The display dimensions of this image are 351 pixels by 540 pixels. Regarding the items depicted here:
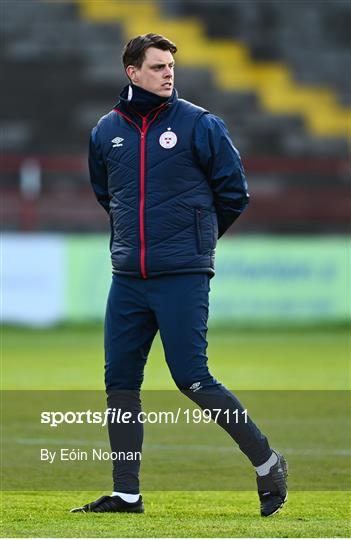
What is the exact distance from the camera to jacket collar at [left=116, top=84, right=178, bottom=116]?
6.27 m

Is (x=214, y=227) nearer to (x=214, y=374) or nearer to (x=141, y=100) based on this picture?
(x=141, y=100)

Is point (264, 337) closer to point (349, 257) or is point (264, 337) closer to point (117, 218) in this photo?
point (349, 257)

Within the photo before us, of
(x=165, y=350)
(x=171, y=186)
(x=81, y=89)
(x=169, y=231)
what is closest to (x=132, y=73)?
(x=171, y=186)

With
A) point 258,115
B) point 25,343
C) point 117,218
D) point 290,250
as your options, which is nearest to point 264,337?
point 290,250

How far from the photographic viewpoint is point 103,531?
18.9ft

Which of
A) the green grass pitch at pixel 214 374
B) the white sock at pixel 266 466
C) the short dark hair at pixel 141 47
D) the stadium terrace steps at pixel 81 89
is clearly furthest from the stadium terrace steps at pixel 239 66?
the white sock at pixel 266 466

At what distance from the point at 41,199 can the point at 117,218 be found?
13676 millimetres

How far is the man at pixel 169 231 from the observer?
6219 mm

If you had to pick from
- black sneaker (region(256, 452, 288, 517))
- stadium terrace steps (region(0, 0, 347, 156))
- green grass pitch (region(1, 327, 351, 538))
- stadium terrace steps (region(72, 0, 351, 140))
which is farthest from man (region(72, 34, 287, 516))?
stadium terrace steps (region(72, 0, 351, 140))

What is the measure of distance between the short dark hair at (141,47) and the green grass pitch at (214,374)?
2058 mm

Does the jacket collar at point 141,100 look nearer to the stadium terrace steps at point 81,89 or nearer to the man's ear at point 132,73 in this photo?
the man's ear at point 132,73

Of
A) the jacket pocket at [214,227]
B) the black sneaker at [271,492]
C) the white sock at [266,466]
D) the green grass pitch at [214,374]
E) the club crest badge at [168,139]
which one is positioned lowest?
the green grass pitch at [214,374]

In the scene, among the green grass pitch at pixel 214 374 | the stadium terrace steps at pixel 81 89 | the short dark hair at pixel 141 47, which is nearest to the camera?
the green grass pitch at pixel 214 374

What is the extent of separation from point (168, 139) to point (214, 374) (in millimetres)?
7062
